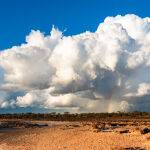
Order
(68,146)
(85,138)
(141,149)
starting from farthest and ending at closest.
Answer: (85,138) < (68,146) < (141,149)

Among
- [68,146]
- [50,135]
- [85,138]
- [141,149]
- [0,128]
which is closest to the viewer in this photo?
[141,149]

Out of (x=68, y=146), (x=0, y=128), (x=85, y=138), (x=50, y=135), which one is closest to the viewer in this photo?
(x=68, y=146)

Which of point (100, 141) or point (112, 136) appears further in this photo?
point (112, 136)

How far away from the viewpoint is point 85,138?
193 feet

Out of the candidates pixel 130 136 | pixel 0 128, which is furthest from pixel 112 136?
pixel 0 128

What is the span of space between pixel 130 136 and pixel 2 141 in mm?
16101

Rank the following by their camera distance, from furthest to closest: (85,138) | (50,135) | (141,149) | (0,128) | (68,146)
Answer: (0,128)
(50,135)
(85,138)
(68,146)
(141,149)

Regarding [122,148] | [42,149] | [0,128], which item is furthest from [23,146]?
→ [0,128]

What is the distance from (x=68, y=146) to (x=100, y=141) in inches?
167

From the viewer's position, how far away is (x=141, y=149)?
1951 inches

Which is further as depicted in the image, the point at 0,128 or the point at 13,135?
the point at 0,128

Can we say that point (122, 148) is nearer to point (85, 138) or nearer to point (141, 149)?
point (141, 149)

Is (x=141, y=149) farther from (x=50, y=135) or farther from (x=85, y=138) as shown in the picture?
(x=50, y=135)

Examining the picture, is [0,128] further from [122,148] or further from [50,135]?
[122,148]
